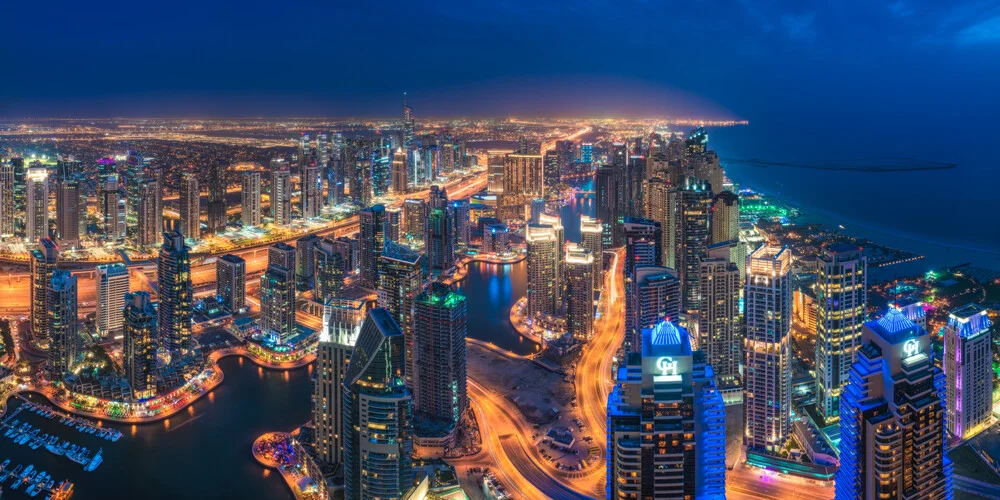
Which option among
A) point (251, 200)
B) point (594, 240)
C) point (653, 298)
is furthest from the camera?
point (251, 200)

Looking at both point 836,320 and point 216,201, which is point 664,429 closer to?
point 836,320

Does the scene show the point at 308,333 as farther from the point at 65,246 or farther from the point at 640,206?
the point at 640,206

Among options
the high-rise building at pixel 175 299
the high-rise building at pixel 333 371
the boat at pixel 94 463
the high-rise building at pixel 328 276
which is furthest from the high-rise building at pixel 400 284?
the boat at pixel 94 463

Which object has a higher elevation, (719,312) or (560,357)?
(719,312)

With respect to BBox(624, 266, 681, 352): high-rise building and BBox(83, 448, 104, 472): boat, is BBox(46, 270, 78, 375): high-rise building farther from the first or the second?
BBox(624, 266, 681, 352): high-rise building


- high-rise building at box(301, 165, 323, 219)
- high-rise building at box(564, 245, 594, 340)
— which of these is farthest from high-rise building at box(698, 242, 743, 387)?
high-rise building at box(301, 165, 323, 219)

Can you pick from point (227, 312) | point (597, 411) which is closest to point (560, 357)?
point (597, 411)

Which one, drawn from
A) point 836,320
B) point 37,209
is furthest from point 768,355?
point 37,209
